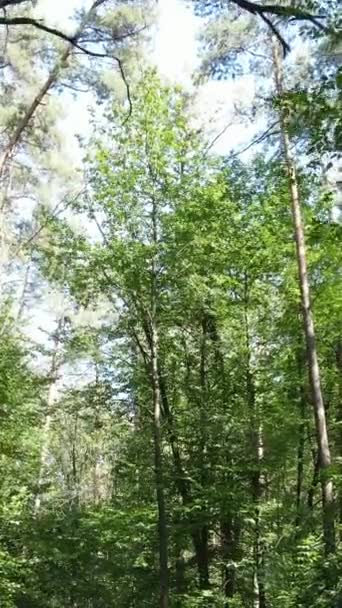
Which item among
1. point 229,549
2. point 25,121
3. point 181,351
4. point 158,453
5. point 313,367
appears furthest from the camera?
point 25,121

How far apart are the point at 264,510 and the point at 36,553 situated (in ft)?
15.4

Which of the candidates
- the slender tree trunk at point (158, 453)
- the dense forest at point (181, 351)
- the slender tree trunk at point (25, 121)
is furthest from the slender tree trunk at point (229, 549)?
the slender tree trunk at point (25, 121)

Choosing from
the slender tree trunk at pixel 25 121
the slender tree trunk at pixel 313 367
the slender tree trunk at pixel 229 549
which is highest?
the slender tree trunk at pixel 25 121

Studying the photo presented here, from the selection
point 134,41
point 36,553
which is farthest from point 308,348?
point 36,553

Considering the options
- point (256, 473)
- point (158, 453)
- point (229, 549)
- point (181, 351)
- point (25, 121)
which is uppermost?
point (25, 121)

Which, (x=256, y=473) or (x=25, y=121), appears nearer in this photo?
(x=256, y=473)

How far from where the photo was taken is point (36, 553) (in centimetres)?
1109

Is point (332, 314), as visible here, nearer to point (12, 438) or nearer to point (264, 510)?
Answer: point (264, 510)

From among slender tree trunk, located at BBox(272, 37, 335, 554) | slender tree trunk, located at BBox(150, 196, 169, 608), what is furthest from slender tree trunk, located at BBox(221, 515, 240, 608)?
slender tree trunk, located at BBox(272, 37, 335, 554)

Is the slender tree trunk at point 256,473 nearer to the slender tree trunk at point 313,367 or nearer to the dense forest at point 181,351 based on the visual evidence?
the dense forest at point 181,351

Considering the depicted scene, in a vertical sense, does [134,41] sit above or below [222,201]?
above

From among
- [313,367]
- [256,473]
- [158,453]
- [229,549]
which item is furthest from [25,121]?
[229,549]

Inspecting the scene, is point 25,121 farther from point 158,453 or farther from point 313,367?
point 313,367

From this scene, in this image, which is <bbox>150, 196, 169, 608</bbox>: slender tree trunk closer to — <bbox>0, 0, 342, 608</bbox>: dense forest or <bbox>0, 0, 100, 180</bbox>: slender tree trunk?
<bbox>0, 0, 342, 608</bbox>: dense forest
